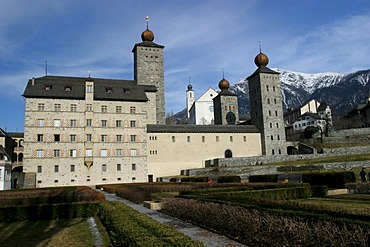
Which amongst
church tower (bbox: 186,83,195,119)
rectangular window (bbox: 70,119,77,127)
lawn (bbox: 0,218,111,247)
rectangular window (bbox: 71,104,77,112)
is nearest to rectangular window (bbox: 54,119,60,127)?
rectangular window (bbox: 70,119,77,127)

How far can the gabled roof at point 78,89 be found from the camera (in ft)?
160

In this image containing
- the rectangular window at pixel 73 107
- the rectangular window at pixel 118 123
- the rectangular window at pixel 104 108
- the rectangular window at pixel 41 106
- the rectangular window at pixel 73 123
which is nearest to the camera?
the rectangular window at pixel 41 106

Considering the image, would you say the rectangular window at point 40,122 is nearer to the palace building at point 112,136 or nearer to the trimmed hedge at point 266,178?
the palace building at point 112,136

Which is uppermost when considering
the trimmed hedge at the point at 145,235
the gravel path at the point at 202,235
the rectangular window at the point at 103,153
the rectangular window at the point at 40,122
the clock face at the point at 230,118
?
the clock face at the point at 230,118

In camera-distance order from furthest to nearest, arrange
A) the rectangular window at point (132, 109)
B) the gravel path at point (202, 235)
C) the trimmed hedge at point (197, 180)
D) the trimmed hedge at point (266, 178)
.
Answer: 1. the rectangular window at point (132, 109)
2. the trimmed hedge at point (197, 180)
3. the trimmed hedge at point (266, 178)
4. the gravel path at point (202, 235)

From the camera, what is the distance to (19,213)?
15.9 meters

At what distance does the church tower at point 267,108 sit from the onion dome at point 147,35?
23.6 metres

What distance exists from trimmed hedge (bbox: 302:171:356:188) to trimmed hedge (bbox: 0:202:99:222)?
60.3 ft

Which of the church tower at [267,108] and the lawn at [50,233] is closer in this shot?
the lawn at [50,233]

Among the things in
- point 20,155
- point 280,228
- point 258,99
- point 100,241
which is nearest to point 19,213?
point 100,241

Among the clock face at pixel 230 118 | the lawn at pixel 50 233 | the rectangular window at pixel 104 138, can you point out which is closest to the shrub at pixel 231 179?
the lawn at pixel 50 233

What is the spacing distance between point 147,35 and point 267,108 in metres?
30.7

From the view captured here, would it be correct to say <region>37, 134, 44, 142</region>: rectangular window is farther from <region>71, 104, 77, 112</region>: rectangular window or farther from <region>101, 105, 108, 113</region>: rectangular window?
<region>101, 105, 108, 113</region>: rectangular window

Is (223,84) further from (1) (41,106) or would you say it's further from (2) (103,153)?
(1) (41,106)
